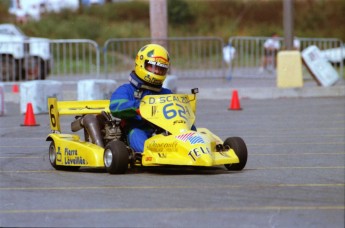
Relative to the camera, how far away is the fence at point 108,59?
30.8 m

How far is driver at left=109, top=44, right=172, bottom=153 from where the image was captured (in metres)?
12.9

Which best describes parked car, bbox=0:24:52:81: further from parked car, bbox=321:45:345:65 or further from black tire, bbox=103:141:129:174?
black tire, bbox=103:141:129:174

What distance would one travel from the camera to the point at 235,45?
34.0 m

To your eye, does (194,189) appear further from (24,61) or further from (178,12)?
(178,12)

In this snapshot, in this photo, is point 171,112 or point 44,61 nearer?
point 171,112

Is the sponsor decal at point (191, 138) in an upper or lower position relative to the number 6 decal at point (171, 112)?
lower

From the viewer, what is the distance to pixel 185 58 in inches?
1249

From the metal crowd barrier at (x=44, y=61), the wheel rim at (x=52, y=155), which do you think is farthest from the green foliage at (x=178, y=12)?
the wheel rim at (x=52, y=155)

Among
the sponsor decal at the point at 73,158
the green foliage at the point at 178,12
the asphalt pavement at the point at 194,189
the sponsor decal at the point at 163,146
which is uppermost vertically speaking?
the green foliage at the point at 178,12

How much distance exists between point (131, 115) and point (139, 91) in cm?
46

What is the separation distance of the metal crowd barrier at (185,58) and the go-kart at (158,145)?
16418 mm

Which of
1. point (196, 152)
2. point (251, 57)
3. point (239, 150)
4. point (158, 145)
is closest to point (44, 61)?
point (251, 57)

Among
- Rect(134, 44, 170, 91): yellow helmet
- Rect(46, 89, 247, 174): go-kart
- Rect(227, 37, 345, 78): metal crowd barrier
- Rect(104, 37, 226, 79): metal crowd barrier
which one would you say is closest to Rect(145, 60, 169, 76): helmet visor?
Rect(134, 44, 170, 91): yellow helmet

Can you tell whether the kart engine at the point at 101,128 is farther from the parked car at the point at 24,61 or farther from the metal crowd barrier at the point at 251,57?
the metal crowd barrier at the point at 251,57
